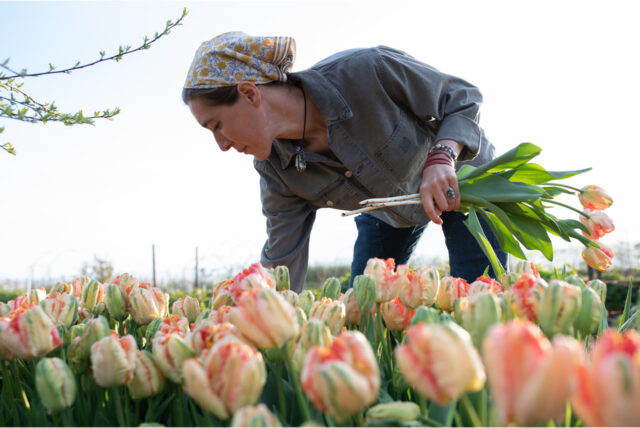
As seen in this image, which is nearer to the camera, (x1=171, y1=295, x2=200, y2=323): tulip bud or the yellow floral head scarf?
(x1=171, y1=295, x2=200, y2=323): tulip bud

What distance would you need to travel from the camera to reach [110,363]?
0.54m

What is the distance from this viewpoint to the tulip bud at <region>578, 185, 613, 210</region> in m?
1.36

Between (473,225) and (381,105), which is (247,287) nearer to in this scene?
(473,225)

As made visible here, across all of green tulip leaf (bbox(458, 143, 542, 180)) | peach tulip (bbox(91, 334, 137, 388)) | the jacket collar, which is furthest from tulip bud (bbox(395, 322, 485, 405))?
the jacket collar

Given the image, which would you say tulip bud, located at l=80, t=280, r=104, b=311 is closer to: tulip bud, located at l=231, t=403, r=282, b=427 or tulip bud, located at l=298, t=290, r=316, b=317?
tulip bud, located at l=298, t=290, r=316, b=317

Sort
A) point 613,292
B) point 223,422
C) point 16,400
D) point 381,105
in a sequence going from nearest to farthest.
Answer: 1. point 223,422
2. point 16,400
3. point 381,105
4. point 613,292

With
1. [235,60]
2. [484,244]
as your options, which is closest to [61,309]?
[484,244]

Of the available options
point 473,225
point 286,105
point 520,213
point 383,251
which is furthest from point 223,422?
point 383,251

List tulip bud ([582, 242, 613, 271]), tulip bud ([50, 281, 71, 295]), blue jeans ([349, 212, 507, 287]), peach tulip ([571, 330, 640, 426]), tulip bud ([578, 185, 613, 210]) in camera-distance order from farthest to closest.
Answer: blue jeans ([349, 212, 507, 287]) < tulip bud ([578, 185, 613, 210]) < tulip bud ([582, 242, 613, 271]) < tulip bud ([50, 281, 71, 295]) < peach tulip ([571, 330, 640, 426])

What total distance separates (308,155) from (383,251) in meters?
0.65

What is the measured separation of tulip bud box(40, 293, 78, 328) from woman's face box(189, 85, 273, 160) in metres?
1.05

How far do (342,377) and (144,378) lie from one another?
272 millimetres

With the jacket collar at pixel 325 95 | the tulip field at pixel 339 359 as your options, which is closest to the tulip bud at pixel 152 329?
the tulip field at pixel 339 359

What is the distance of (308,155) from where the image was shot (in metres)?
2.07
